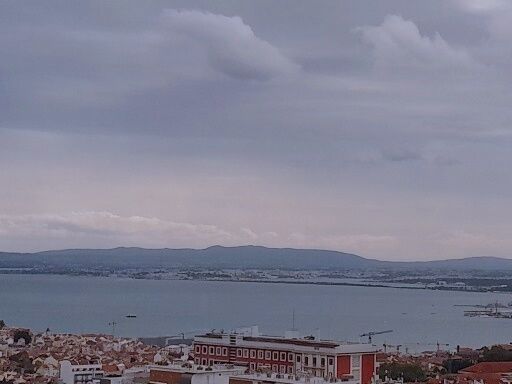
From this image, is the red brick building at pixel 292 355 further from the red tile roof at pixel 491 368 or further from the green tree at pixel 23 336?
the green tree at pixel 23 336

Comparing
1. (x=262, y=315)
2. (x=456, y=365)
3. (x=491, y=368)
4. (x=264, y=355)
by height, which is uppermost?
(x=264, y=355)

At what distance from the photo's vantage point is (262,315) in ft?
266

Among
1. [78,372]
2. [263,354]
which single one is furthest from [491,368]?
[263,354]

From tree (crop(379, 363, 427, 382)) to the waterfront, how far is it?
892 inches

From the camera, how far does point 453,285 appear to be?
160 meters

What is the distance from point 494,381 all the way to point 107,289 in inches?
4435

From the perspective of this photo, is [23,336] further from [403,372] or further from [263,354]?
[263,354]

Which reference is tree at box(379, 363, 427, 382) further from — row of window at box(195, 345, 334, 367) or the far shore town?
row of window at box(195, 345, 334, 367)

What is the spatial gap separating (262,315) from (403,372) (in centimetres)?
5341

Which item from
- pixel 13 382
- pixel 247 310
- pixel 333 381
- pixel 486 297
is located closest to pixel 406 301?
pixel 486 297

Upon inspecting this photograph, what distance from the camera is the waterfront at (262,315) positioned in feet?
214

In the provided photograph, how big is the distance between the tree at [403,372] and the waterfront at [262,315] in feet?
74.4

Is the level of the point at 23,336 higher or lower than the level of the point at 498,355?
lower

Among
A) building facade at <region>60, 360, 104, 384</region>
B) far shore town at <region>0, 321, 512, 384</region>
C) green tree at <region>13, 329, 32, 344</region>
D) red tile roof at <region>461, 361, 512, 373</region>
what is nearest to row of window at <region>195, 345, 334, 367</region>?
far shore town at <region>0, 321, 512, 384</region>
